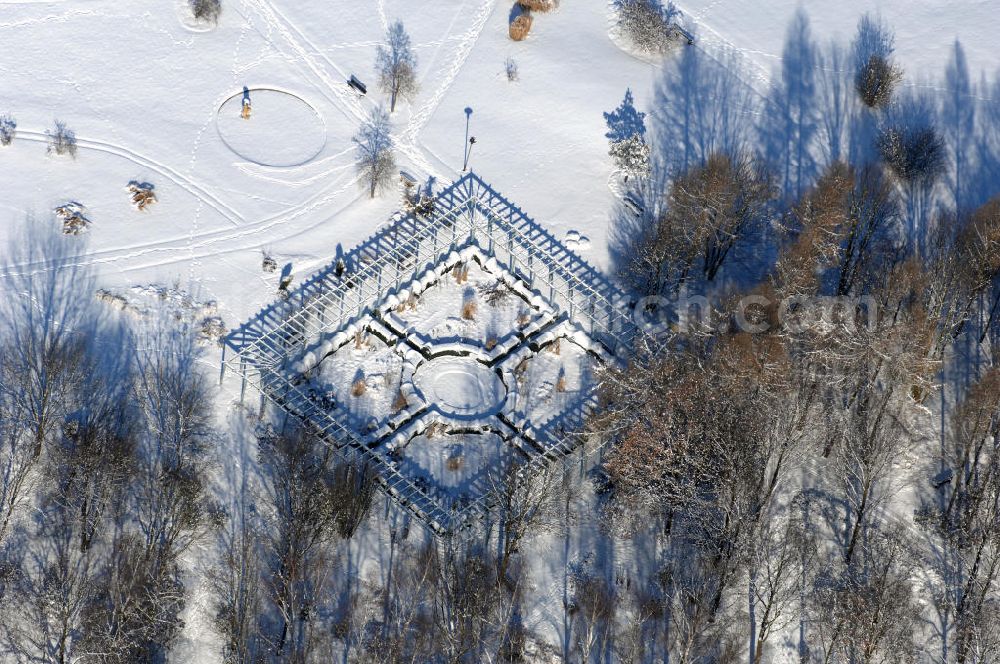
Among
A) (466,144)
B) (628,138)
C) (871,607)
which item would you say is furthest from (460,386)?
(871,607)

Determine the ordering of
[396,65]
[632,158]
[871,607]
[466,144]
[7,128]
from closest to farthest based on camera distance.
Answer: [871,607] < [7,128] < [632,158] < [466,144] < [396,65]

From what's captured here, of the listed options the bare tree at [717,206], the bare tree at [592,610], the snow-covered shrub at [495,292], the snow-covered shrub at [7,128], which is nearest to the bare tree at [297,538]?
the bare tree at [592,610]

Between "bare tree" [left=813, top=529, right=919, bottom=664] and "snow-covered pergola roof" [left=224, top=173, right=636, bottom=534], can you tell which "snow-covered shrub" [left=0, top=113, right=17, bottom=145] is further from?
"bare tree" [left=813, top=529, right=919, bottom=664]

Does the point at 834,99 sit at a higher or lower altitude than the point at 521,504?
higher

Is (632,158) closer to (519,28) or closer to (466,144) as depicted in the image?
(466,144)

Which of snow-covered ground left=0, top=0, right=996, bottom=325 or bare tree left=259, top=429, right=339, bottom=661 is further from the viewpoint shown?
snow-covered ground left=0, top=0, right=996, bottom=325

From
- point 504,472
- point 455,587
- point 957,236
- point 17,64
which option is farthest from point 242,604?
point 957,236

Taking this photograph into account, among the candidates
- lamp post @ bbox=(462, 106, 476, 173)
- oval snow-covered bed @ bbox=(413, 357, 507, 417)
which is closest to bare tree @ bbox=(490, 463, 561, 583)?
oval snow-covered bed @ bbox=(413, 357, 507, 417)
